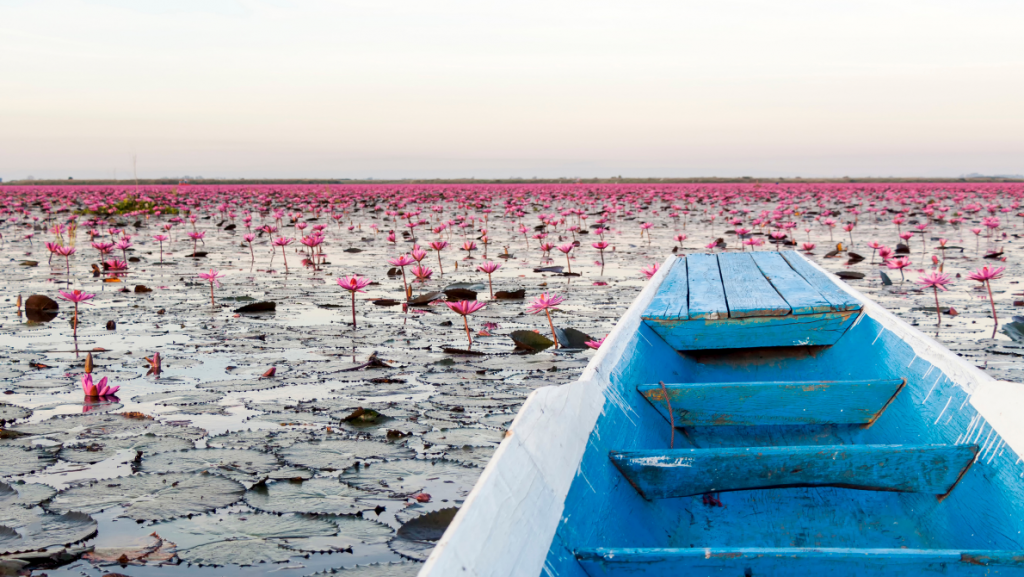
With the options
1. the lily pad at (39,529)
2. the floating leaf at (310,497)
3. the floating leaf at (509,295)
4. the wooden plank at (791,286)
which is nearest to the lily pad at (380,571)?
the floating leaf at (310,497)

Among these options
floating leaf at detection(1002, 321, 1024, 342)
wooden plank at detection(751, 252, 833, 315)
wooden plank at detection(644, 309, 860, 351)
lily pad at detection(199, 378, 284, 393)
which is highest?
wooden plank at detection(751, 252, 833, 315)

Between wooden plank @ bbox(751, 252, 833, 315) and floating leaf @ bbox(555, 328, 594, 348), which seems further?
floating leaf @ bbox(555, 328, 594, 348)

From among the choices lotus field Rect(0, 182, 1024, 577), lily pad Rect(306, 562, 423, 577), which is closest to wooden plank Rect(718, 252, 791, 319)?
lotus field Rect(0, 182, 1024, 577)

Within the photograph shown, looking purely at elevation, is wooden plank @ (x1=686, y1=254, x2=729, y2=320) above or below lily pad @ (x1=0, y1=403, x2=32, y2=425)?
above

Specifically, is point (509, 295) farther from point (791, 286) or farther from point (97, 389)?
point (97, 389)

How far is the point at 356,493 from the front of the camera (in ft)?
6.77

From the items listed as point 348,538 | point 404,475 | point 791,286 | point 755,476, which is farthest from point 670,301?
point 348,538

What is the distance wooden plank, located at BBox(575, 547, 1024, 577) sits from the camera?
103 centimetres

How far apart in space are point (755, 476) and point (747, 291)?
1.99 m

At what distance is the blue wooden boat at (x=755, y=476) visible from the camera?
1.05 m

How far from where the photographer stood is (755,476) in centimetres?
150

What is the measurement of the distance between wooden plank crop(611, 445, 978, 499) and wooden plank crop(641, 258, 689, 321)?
4.14ft

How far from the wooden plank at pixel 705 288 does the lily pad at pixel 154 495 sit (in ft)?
5.68

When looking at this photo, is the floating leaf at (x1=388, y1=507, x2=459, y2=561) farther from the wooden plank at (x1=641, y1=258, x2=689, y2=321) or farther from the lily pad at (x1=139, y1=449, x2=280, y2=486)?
the wooden plank at (x1=641, y1=258, x2=689, y2=321)
